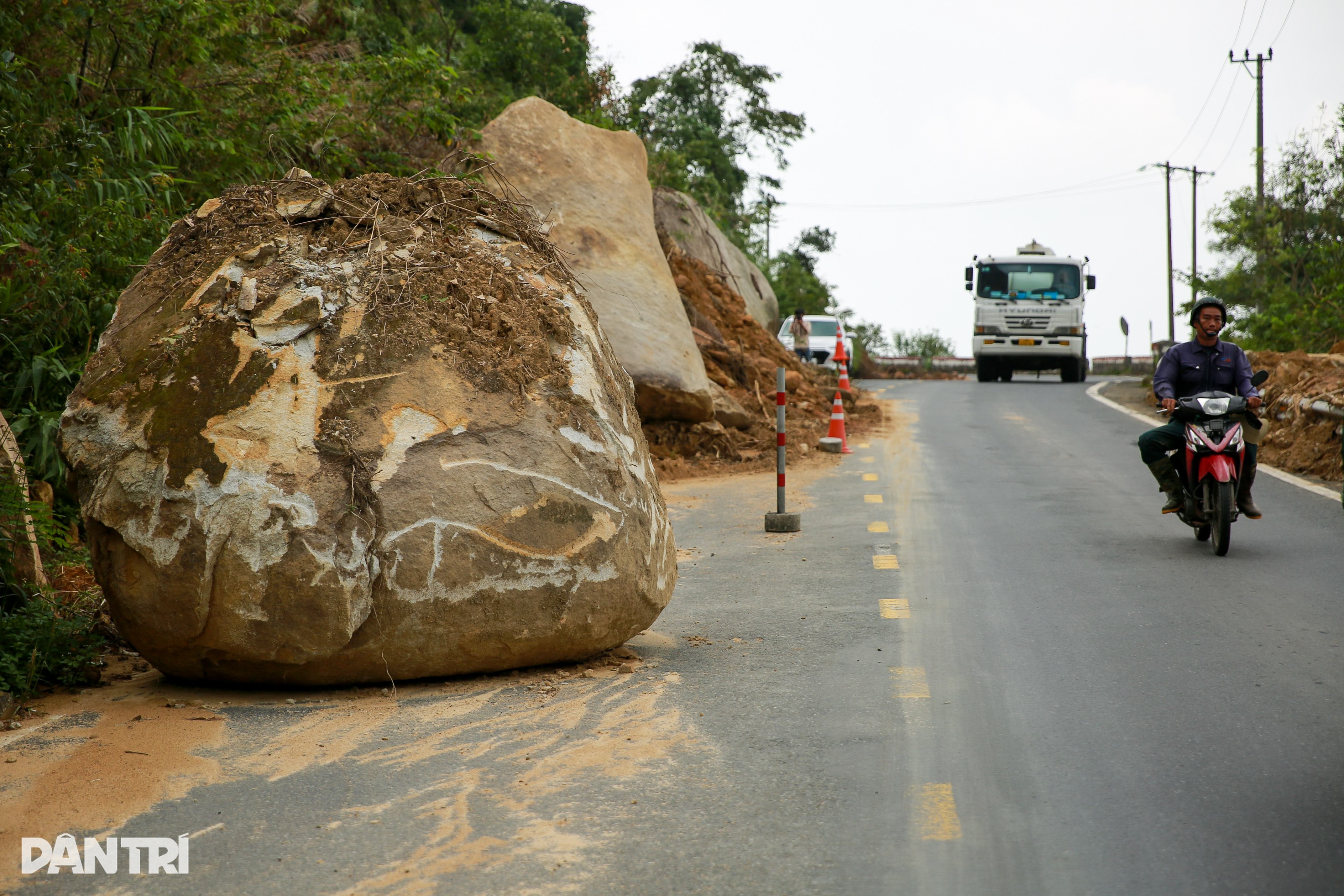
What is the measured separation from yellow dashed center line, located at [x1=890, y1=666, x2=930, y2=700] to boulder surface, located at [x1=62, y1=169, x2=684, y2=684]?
1.13 meters

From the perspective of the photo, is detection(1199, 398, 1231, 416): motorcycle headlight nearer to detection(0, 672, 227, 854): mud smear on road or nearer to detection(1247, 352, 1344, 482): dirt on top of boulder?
detection(1247, 352, 1344, 482): dirt on top of boulder

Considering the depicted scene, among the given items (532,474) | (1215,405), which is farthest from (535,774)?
(1215,405)

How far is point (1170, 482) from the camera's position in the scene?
27.9 feet

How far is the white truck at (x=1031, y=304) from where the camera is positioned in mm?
28859

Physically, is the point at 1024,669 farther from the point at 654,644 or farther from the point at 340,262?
the point at 340,262

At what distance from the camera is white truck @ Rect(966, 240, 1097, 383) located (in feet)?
94.7

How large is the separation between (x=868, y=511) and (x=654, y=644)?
4777 mm

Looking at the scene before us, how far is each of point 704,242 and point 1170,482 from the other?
15.0 m

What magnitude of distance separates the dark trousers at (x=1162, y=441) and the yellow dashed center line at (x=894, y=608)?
2.85 metres

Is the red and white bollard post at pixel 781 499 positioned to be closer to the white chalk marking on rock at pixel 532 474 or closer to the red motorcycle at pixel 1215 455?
the red motorcycle at pixel 1215 455

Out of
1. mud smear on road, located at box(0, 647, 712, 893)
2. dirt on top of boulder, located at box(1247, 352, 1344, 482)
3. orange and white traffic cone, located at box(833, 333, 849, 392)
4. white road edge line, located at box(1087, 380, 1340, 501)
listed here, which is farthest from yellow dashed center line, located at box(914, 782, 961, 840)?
orange and white traffic cone, located at box(833, 333, 849, 392)

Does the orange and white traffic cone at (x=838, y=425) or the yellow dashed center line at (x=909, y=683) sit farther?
the orange and white traffic cone at (x=838, y=425)

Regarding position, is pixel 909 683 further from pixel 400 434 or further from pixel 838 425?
pixel 838 425

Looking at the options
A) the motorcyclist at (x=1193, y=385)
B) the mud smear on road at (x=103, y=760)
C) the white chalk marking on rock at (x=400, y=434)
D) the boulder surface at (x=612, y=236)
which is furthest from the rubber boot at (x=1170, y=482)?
the mud smear on road at (x=103, y=760)
